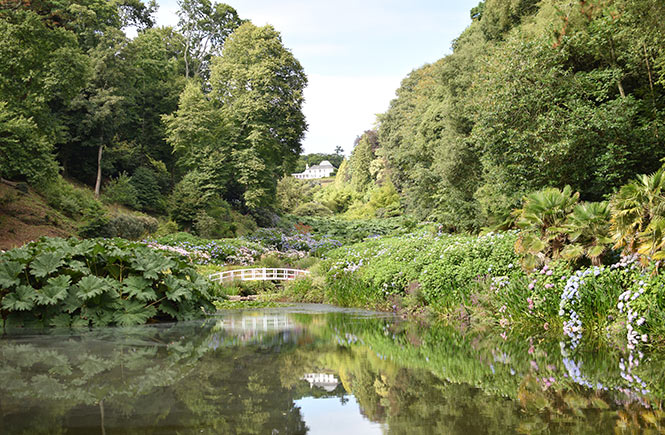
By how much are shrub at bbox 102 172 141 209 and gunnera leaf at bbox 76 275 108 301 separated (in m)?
22.1

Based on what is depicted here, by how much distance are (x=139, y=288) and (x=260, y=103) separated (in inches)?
998

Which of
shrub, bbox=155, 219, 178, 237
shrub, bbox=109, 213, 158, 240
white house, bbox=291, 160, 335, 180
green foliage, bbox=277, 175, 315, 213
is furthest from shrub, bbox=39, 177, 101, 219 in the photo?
white house, bbox=291, 160, 335, 180

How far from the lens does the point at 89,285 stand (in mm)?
6113

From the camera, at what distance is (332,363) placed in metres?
4.09

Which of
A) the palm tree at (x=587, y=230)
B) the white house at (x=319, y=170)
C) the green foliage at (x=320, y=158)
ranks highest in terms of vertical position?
the green foliage at (x=320, y=158)

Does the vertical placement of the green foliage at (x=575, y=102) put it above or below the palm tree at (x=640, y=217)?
above

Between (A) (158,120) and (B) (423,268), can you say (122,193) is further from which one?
(B) (423,268)

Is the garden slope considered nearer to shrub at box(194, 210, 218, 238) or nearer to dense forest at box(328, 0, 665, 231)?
shrub at box(194, 210, 218, 238)

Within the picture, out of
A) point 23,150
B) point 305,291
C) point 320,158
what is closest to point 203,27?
point 23,150

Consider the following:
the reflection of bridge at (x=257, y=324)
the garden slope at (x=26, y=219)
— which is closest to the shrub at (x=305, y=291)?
the reflection of bridge at (x=257, y=324)

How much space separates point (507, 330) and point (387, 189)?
3824cm

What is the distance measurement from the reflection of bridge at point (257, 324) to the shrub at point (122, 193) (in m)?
20.9

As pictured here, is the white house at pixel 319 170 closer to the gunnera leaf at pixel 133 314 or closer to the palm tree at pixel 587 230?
the gunnera leaf at pixel 133 314

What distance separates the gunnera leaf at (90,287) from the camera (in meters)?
6.07
